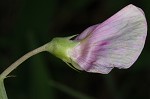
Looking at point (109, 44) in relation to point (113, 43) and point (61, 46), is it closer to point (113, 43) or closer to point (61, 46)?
point (113, 43)

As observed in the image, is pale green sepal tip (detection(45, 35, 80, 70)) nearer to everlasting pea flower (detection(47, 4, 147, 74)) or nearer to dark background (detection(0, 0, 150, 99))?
everlasting pea flower (detection(47, 4, 147, 74))

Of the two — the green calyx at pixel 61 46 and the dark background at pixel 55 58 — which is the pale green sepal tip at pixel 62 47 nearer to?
the green calyx at pixel 61 46

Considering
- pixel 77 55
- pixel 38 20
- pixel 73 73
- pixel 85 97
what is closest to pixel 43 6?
pixel 38 20

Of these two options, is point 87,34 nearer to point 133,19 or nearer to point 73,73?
point 133,19

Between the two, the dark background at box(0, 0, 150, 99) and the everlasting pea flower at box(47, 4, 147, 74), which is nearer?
the everlasting pea flower at box(47, 4, 147, 74)

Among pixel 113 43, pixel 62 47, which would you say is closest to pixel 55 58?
pixel 62 47

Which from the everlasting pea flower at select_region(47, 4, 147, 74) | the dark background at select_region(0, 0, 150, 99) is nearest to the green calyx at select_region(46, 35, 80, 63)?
the everlasting pea flower at select_region(47, 4, 147, 74)
